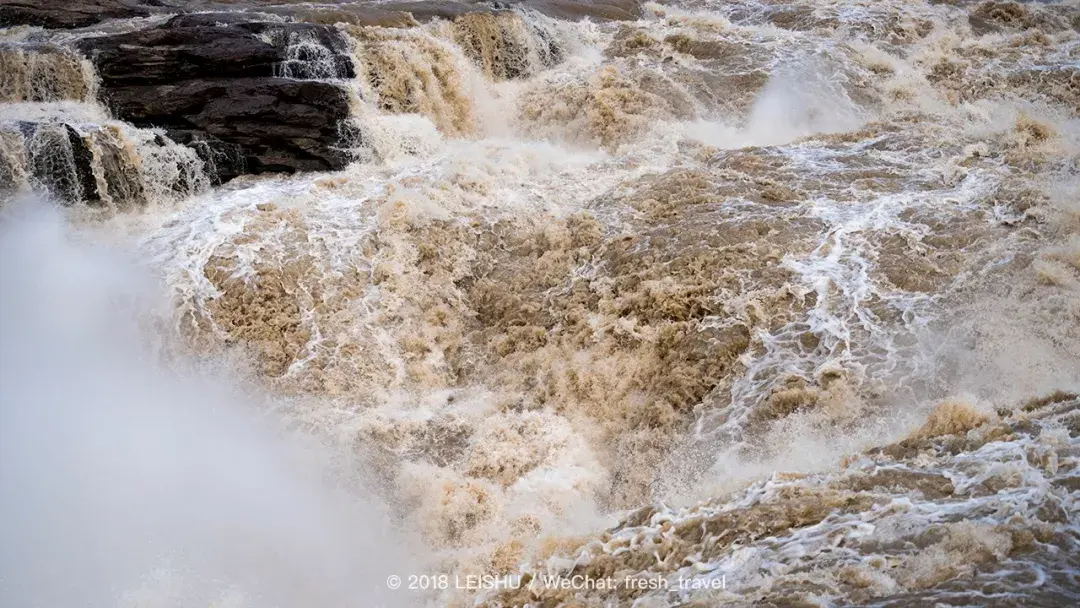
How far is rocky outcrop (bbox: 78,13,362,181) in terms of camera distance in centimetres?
830

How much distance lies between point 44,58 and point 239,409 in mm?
5362

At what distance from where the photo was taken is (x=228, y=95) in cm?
860

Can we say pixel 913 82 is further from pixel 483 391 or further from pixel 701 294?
pixel 483 391

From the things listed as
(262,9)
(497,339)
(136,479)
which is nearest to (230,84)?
(262,9)

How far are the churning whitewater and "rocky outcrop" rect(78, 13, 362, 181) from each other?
1.7 inches

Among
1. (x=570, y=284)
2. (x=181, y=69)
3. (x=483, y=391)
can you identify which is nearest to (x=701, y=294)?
(x=570, y=284)

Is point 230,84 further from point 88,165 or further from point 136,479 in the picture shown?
point 136,479

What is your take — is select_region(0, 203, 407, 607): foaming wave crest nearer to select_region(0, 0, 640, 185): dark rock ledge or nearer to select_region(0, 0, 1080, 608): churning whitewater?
select_region(0, 0, 1080, 608): churning whitewater

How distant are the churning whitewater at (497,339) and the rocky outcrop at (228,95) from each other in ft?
0.14

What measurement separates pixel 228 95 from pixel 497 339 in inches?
188

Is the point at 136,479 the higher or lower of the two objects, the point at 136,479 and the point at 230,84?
the lower

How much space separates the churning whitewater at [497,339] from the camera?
3.65 m

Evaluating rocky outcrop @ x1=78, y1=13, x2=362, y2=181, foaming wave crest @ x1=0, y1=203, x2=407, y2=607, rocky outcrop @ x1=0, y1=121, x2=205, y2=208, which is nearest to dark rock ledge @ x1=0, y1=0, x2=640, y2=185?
rocky outcrop @ x1=78, y1=13, x2=362, y2=181

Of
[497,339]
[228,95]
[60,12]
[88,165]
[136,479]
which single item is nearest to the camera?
[136,479]
